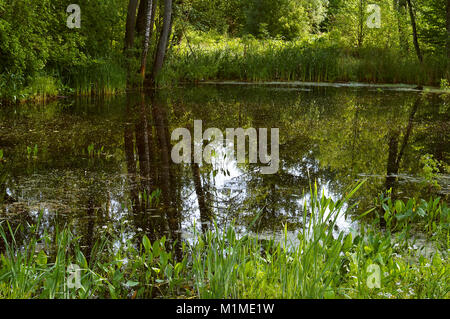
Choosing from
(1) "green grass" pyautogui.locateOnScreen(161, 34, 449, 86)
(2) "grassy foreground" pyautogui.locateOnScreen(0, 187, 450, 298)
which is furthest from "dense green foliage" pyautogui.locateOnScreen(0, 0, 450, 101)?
(2) "grassy foreground" pyautogui.locateOnScreen(0, 187, 450, 298)

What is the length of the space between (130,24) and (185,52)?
497 centimetres

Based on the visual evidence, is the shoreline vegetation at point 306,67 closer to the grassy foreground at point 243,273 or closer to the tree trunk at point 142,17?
the tree trunk at point 142,17

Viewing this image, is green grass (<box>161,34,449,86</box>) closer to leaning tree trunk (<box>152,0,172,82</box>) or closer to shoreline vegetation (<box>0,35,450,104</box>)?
shoreline vegetation (<box>0,35,450,104</box>)

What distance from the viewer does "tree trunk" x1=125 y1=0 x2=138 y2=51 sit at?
43.3ft

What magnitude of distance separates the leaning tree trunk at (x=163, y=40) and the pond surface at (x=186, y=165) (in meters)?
3.22

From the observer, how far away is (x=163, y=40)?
1341 centimetres

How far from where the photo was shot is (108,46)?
13.4m

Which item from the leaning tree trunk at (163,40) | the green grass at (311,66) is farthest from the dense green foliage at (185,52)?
the leaning tree trunk at (163,40)

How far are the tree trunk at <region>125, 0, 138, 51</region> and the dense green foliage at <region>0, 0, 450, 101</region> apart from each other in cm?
18

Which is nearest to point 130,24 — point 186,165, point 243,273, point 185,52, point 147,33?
point 147,33

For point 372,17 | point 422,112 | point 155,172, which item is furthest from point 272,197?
point 372,17

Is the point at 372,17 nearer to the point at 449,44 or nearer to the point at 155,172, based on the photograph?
the point at 449,44

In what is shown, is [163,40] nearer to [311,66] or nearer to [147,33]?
[147,33]

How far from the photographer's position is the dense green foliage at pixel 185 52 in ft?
32.0
